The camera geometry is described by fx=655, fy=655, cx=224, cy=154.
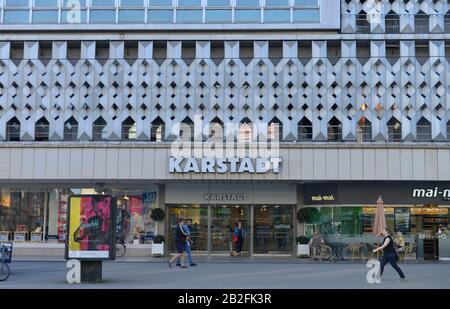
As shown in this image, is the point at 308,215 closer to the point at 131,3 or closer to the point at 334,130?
the point at 334,130

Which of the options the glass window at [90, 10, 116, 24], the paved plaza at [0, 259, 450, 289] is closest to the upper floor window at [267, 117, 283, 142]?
the paved plaza at [0, 259, 450, 289]

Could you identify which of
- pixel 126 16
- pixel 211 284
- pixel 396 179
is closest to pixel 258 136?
pixel 396 179

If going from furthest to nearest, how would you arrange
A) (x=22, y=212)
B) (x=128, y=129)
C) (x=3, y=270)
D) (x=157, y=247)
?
1. (x=22, y=212)
2. (x=128, y=129)
3. (x=157, y=247)
4. (x=3, y=270)

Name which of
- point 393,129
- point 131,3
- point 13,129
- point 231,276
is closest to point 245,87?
point 131,3

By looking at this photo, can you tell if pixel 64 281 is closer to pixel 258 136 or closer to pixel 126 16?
pixel 258 136

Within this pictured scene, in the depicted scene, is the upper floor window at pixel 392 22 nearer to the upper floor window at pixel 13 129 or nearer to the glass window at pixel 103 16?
the glass window at pixel 103 16

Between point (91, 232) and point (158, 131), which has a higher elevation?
point (158, 131)

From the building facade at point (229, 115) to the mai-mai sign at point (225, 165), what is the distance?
0.07 metres

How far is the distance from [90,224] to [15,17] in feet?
62.1

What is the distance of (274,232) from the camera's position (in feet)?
110

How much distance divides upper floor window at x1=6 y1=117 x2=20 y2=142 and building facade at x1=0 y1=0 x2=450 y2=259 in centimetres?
11

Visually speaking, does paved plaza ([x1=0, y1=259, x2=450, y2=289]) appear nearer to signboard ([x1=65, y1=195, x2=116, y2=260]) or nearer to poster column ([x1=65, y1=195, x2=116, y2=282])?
poster column ([x1=65, y1=195, x2=116, y2=282])

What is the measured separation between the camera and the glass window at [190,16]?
33375 millimetres

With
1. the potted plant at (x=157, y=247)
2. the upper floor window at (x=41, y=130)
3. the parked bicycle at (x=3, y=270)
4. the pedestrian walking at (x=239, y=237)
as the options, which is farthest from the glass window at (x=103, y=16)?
the parked bicycle at (x=3, y=270)
